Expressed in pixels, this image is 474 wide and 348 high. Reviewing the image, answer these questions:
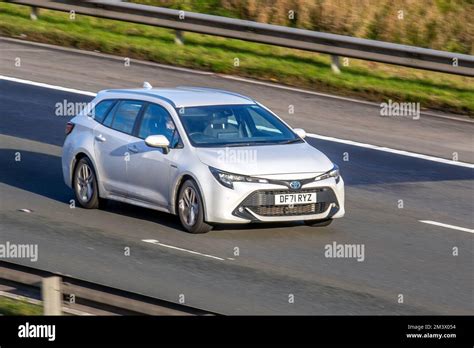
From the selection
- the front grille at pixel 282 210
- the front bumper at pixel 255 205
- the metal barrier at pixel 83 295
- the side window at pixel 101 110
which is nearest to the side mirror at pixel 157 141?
the front bumper at pixel 255 205

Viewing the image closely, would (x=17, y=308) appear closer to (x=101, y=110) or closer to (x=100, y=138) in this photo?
(x=100, y=138)

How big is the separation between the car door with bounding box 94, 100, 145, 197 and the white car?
1cm

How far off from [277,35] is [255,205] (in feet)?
35.7

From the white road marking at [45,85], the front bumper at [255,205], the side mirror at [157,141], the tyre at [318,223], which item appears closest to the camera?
the front bumper at [255,205]

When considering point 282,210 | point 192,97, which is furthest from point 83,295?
point 192,97

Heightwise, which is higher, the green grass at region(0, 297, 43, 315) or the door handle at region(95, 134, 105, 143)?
the door handle at region(95, 134, 105, 143)

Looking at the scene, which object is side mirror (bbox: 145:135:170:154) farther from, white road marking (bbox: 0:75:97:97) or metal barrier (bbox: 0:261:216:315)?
white road marking (bbox: 0:75:97:97)

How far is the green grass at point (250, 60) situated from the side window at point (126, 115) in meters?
8.14

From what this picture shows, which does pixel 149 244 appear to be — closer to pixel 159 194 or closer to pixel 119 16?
pixel 159 194

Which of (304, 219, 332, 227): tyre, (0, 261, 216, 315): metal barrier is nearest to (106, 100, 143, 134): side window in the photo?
(304, 219, 332, 227): tyre

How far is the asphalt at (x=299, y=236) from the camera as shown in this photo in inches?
454

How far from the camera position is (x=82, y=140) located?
50.8ft

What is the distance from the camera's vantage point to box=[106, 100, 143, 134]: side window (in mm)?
15016

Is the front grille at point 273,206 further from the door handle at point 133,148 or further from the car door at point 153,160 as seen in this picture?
the door handle at point 133,148
